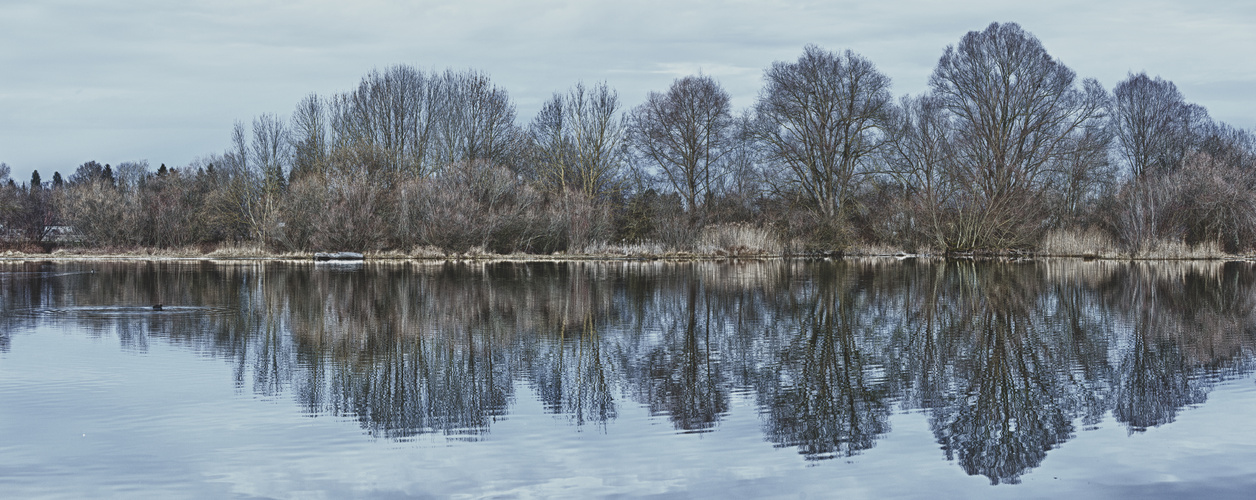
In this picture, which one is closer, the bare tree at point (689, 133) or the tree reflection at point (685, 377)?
the tree reflection at point (685, 377)

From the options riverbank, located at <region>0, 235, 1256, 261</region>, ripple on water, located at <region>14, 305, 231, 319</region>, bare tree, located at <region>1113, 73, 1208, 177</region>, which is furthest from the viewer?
bare tree, located at <region>1113, 73, 1208, 177</region>

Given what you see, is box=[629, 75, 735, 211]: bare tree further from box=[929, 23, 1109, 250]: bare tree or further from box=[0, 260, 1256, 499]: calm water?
box=[0, 260, 1256, 499]: calm water

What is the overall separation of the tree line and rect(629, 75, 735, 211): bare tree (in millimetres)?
97

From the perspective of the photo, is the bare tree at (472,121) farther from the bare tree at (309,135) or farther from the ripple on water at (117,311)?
the ripple on water at (117,311)

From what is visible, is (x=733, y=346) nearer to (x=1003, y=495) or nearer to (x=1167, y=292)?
(x=1003, y=495)

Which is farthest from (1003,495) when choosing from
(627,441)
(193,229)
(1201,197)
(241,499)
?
(193,229)

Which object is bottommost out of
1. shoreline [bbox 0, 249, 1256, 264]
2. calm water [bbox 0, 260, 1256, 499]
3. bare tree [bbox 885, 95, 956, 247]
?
calm water [bbox 0, 260, 1256, 499]

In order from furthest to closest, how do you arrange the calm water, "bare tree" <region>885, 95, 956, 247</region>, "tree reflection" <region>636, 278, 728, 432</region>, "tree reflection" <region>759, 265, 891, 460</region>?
"bare tree" <region>885, 95, 956, 247</region>
"tree reflection" <region>636, 278, 728, 432</region>
"tree reflection" <region>759, 265, 891, 460</region>
the calm water

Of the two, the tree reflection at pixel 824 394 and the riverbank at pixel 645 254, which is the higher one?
the riverbank at pixel 645 254

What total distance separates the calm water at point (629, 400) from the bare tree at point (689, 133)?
2970cm

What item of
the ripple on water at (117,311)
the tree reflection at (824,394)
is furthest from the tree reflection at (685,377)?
the ripple on water at (117,311)

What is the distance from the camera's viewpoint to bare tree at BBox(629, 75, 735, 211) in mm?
44625

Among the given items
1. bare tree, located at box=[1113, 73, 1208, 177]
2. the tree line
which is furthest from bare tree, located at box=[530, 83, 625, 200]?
bare tree, located at box=[1113, 73, 1208, 177]

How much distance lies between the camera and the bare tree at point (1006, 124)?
38406mm
